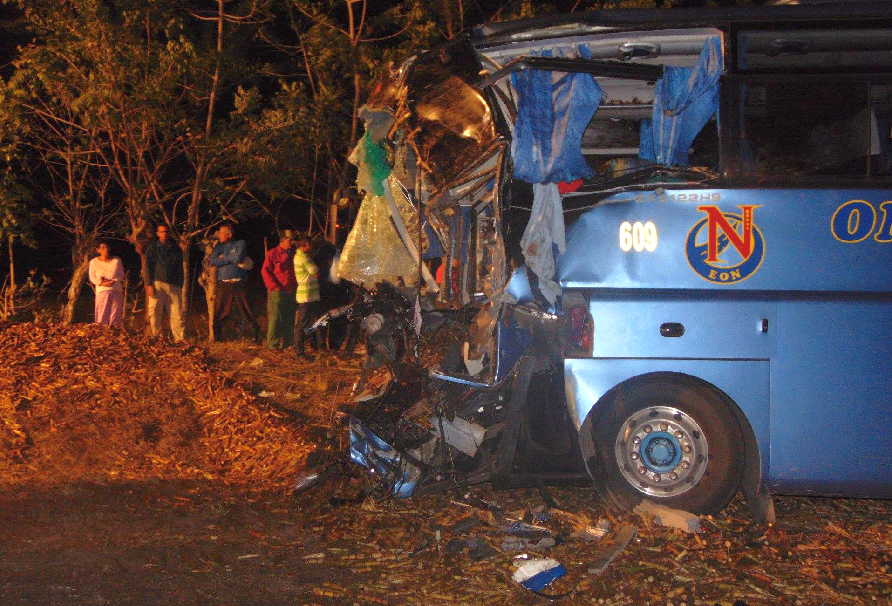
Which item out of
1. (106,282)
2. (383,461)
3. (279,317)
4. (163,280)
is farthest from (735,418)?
(106,282)

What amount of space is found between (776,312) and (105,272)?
9.85m

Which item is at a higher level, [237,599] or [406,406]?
[406,406]

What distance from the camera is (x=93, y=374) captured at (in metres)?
8.50

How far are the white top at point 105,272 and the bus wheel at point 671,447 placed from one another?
883 cm

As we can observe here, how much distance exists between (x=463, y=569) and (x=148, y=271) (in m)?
9.11

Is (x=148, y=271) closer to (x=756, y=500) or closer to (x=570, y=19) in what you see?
(x=570, y=19)

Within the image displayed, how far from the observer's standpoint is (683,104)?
20.4 ft

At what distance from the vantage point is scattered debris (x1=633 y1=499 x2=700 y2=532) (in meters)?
6.01

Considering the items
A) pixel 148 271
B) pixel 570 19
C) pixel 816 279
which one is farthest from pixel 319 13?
pixel 816 279

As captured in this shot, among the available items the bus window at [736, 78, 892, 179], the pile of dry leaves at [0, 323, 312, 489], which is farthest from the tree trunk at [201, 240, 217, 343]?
the bus window at [736, 78, 892, 179]

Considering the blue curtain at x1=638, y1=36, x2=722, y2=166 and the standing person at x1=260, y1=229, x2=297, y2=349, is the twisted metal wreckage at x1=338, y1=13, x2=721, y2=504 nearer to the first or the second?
the blue curtain at x1=638, y1=36, x2=722, y2=166

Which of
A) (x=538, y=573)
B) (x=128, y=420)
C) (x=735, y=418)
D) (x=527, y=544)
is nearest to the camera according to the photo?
(x=538, y=573)

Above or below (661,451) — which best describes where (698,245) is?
above

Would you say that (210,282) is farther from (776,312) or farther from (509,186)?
(776,312)
